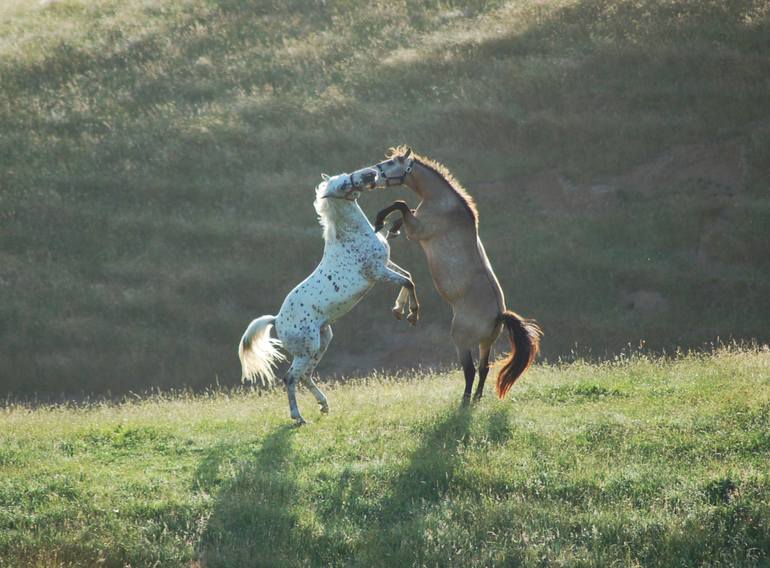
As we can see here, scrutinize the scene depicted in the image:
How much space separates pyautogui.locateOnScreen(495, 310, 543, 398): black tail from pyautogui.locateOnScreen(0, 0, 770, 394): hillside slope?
7.16 m

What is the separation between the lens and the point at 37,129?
2698 cm

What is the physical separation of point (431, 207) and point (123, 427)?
4724 millimetres

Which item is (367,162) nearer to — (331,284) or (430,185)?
(430,185)

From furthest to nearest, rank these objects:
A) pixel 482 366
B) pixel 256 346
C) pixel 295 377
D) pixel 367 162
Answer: pixel 367 162
pixel 482 366
pixel 256 346
pixel 295 377

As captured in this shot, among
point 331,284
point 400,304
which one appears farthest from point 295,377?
point 400,304

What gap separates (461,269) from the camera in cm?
1265

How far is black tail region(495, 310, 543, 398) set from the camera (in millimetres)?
12188

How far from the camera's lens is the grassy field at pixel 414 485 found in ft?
31.0

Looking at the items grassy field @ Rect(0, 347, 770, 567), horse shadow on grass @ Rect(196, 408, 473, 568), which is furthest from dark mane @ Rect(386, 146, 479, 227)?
horse shadow on grass @ Rect(196, 408, 473, 568)

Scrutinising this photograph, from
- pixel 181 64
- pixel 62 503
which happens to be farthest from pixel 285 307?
pixel 181 64

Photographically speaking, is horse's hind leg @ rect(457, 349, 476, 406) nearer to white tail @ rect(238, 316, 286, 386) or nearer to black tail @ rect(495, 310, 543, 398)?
black tail @ rect(495, 310, 543, 398)

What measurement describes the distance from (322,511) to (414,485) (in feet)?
3.26

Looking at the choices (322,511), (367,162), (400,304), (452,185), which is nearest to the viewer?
(322,511)

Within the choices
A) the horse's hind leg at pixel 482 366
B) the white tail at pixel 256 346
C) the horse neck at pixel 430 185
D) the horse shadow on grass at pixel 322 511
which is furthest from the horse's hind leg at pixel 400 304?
the horse shadow on grass at pixel 322 511
